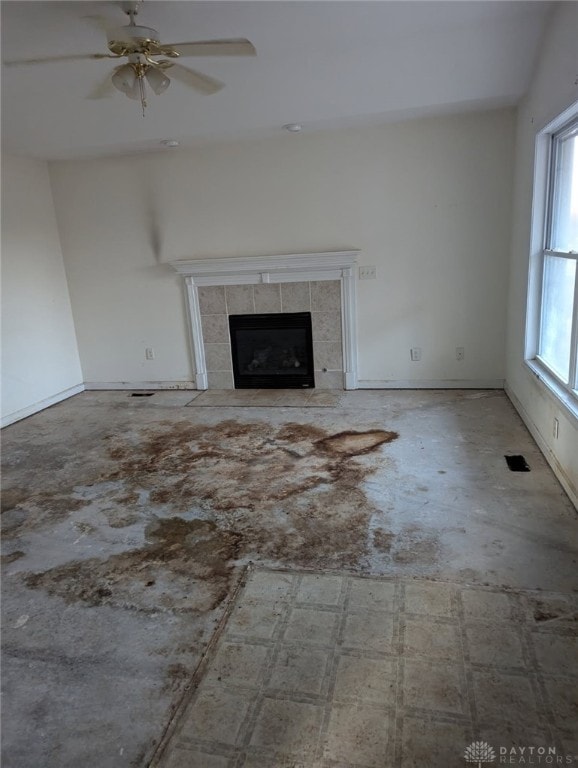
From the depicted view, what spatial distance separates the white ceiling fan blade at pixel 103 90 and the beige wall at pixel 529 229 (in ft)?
8.55

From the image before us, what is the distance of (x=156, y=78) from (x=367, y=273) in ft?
8.70

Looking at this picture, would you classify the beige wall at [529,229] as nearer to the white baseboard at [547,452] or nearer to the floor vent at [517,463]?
the white baseboard at [547,452]

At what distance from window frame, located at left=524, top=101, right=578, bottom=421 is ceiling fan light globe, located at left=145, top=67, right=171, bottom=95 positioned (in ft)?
7.12

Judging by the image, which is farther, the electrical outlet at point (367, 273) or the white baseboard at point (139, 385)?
the white baseboard at point (139, 385)

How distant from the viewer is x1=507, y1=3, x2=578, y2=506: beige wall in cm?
265

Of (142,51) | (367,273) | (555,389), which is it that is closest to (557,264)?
(555,389)

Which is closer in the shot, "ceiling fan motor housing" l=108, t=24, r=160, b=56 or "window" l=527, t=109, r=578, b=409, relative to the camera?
"ceiling fan motor housing" l=108, t=24, r=160, b=56

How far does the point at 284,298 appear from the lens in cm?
496

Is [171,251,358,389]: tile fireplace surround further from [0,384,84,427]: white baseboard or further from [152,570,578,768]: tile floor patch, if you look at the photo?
[152,570,578,768]: tile floor patch

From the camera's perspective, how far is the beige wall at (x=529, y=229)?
104 inches

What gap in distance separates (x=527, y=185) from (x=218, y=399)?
126 inches

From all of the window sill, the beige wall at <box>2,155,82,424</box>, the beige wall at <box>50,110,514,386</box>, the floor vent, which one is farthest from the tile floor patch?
the beige wall at <box>2,155,82,424</box>

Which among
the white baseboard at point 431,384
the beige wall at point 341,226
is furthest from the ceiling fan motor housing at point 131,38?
the white baseboard at point 431,384

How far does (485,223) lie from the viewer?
174 inches
